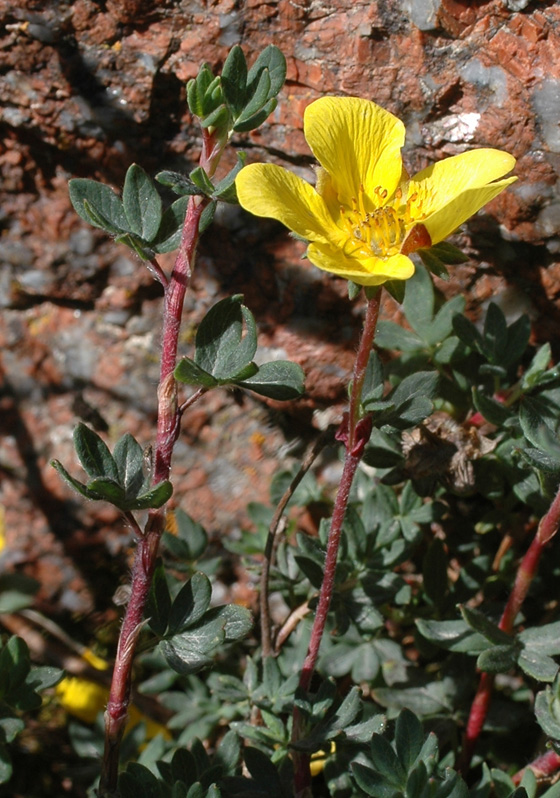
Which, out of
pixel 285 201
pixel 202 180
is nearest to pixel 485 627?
pixel 285 201

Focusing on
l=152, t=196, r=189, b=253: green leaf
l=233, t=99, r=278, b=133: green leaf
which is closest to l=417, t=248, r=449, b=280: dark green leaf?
l=233, t=99, r=278, b=133: green leaf

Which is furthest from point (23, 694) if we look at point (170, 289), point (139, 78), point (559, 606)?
point (139, 78)

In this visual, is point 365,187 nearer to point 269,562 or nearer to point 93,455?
point 93,455

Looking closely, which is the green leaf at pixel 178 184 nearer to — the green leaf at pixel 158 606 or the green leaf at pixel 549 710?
the green leaf at pixel 158 606

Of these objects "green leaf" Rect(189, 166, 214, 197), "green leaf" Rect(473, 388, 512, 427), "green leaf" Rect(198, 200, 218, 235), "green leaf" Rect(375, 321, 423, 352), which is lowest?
"green leaf" Rect(473, 388, 512, 427)

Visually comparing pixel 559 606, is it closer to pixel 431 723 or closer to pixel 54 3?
pixel 431 723

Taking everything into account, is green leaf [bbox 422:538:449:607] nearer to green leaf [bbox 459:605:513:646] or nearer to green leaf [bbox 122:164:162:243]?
green leaf [bbox 459:605:513:646]
